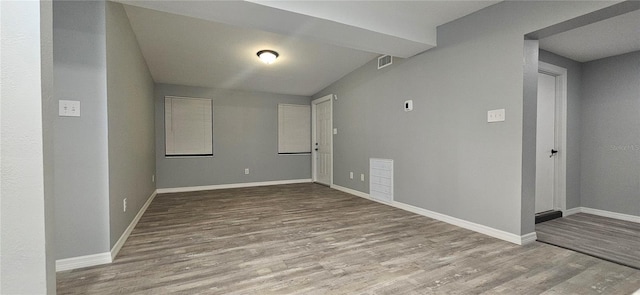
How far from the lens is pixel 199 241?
257 cm

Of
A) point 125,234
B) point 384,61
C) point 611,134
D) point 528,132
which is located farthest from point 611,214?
point 125,234

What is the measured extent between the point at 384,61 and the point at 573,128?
8.93ft

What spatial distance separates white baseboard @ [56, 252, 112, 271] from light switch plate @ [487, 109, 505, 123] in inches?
144

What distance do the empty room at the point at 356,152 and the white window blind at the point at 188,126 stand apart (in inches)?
6.5

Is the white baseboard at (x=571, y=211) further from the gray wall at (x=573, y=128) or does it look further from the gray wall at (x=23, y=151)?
the gray wall at (x=23, y=151)

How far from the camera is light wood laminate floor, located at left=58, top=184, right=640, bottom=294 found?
5.78 feet

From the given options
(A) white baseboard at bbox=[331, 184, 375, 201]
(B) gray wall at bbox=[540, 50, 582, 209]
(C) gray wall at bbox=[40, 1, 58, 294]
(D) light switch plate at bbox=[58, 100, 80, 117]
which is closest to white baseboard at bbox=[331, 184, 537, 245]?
(A) white baseboard at bbox=[331, 184, 375, 201]

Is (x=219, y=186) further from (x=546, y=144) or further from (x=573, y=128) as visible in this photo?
(x=573, y=128)

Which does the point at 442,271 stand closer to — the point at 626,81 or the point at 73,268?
the point at 73,268

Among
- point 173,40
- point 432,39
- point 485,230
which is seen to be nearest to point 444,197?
point 485,230

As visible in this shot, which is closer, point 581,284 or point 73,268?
point 581,284

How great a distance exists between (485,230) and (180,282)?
2.88m

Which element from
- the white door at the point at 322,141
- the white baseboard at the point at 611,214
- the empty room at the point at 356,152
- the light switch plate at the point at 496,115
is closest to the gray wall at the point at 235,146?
the empty room at the point at 356,152

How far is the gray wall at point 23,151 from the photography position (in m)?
0.93
